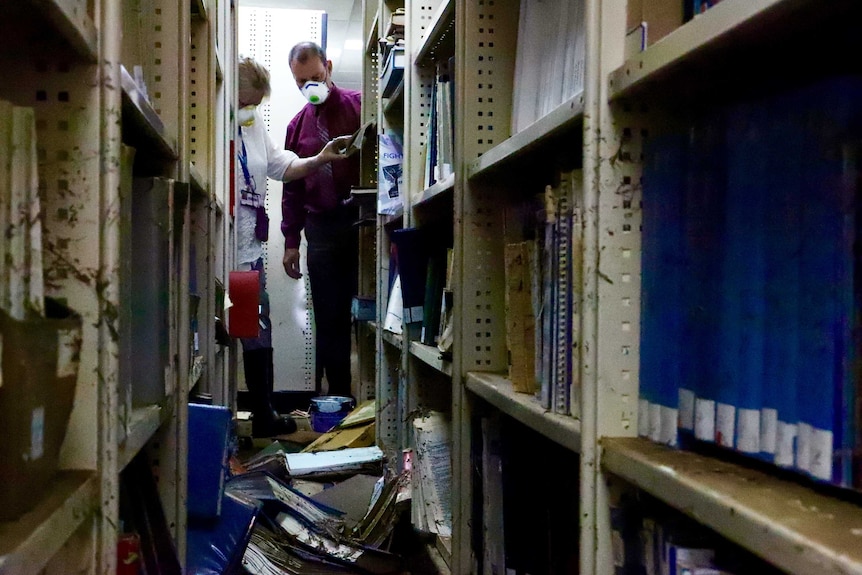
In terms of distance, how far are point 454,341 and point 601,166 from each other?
0.72m

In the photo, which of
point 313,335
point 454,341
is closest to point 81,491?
point 454,341

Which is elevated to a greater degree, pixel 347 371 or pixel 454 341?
pixel 454 341

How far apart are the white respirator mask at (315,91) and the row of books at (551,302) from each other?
8.89 feet

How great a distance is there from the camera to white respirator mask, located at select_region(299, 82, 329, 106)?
365 centimetres

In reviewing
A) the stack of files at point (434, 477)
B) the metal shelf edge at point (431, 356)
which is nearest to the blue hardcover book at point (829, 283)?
the metal shelf edge at point (431, 356)

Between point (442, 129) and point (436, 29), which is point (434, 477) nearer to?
point (442, 129)

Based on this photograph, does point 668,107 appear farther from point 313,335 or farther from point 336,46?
point 336,46

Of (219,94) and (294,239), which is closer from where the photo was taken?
(219,94)

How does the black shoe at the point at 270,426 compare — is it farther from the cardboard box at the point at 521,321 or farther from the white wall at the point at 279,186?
the cardboard box at the point at 521,321

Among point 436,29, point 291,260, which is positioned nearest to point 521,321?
point 436,29

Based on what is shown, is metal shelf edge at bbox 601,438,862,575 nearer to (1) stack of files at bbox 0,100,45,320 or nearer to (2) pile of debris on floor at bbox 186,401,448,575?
(1) stack of files at bbox 0,100,45,320

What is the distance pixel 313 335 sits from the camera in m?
4.77

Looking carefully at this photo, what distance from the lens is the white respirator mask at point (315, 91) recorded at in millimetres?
3650

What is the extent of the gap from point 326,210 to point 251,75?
2.45ft
